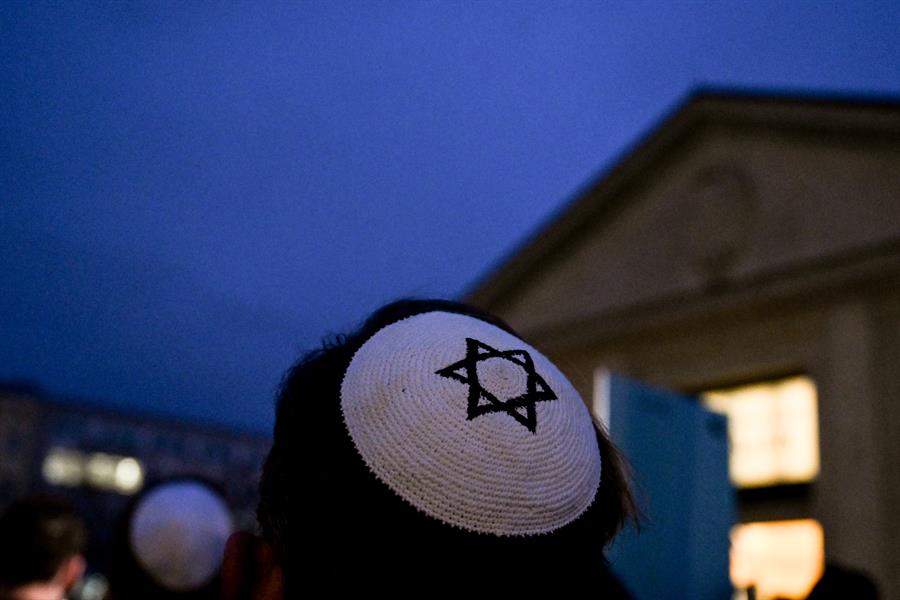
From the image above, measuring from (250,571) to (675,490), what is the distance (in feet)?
14.4

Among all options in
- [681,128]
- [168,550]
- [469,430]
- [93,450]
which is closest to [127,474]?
[93,450]

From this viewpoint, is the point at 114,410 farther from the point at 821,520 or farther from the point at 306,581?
the point at 306,581

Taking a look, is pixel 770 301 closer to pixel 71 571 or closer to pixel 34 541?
pixel 71 571

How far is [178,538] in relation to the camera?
2.33m

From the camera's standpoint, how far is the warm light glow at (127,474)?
52906 mm

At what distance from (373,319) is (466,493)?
0.96 ft

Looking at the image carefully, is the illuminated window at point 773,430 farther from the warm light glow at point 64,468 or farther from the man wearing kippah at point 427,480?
the warm light glow at point 64,468

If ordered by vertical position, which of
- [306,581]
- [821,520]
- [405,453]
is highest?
[405,453]

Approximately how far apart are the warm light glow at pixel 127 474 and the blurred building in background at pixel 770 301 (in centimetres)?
4718

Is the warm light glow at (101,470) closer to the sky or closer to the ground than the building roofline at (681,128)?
closer to the ground

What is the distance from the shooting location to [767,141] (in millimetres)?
10188

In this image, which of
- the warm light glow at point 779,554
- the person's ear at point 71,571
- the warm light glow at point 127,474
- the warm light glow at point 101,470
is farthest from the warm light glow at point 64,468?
the person's ear at point 71,571

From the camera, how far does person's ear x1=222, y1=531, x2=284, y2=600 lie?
81cm

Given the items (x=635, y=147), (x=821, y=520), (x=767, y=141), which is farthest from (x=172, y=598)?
(x=635, y=147)
